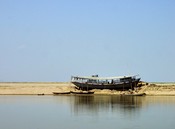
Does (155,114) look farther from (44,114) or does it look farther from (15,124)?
(15,124)

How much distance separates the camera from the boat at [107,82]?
65562 millimetres

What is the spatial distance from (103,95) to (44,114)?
92.2 ft

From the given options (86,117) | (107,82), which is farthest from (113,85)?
(86,117)

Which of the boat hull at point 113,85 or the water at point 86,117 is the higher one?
the boat hull at point 113,85

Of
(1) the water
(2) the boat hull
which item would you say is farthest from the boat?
(1) the water

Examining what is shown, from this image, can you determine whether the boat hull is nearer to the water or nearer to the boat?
the boat

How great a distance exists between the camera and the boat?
65562mm

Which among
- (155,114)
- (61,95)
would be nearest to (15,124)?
(155,114)

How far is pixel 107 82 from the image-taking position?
6669 centimetres

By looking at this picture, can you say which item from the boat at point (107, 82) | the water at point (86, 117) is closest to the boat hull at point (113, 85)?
the boat at point (107, 82)

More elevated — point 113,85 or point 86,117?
point 113,85

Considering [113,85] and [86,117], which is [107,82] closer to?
[113,85]

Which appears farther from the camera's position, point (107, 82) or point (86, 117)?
point (107, 82)

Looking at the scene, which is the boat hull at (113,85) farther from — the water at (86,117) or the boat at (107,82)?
the water at (86,117)
